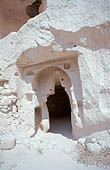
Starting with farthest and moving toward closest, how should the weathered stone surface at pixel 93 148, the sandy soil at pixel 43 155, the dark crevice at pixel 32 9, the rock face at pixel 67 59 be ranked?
1. the dark crevice at pixel 32 9
2. the rock face at pixel 67 59
3. the weathered stone surface at pixel 93 148
4. the sandy soil at pixel 43 155

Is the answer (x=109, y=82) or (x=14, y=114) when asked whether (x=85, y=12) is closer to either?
(x=109, y=82)

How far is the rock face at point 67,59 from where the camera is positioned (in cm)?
293

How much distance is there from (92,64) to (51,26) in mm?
1287

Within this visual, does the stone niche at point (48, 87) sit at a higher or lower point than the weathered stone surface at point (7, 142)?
higher

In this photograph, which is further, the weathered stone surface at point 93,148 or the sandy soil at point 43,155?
the weathered stone surface at point 93,148

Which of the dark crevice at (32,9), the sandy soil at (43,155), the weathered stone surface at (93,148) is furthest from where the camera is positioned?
the dark crevice at (32,9)

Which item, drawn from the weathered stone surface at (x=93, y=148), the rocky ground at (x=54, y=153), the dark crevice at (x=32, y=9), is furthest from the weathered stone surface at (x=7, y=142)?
the dark crevice at (x=32, y=9)

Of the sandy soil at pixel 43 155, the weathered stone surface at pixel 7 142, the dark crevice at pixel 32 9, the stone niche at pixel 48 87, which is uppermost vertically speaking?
the dark crevice at pixel 32 9

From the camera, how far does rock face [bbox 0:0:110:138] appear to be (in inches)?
115

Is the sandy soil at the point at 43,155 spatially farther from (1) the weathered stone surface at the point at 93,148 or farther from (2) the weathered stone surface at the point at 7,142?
(1) the weathered stone surface at the point at 93,148

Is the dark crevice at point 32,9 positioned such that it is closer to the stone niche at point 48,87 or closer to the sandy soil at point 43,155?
the stone niche at point 48,87

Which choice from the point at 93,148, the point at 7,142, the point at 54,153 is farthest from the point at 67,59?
the point at 7,142

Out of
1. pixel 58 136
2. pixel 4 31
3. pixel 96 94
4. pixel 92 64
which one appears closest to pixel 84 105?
pixel 96 94

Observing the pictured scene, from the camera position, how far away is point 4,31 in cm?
558
